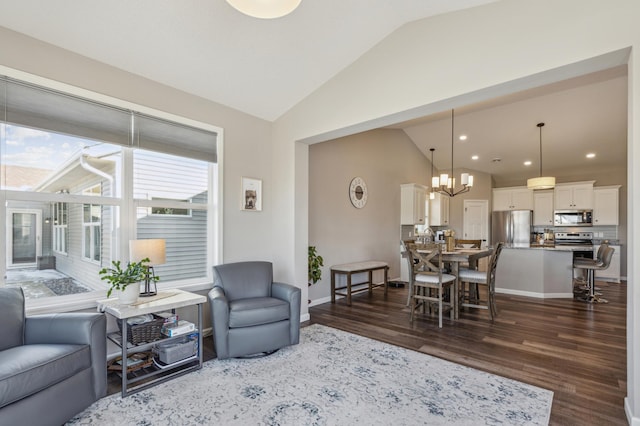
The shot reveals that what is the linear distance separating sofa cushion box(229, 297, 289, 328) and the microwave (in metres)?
7.80

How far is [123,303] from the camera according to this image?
8.57ft

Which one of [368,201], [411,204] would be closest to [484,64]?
[368,201]

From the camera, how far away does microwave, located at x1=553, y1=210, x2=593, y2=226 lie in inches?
298

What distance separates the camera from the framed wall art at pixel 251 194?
404 cm

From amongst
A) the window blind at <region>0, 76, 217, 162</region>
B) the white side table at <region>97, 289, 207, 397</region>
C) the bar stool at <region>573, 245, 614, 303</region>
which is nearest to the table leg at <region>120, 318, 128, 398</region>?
the white side table at <region>97, 289, 207, 397</region>

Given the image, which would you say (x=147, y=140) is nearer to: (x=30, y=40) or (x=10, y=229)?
(x=30, y=40)

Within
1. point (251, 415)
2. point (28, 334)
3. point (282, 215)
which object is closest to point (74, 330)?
point (28, 334)

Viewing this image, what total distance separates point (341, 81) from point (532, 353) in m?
3.54

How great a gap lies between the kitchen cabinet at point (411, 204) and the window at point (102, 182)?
475 centimetres

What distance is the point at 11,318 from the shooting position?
218 centimetres

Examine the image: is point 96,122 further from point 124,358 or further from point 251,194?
point 124,358

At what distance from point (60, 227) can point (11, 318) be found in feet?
2.87

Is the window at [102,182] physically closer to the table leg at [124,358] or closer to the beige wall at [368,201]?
the table leg at [124,358]

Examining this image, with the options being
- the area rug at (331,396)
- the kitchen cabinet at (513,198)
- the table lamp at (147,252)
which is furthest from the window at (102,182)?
the kitchen cabinet at (513,198)
